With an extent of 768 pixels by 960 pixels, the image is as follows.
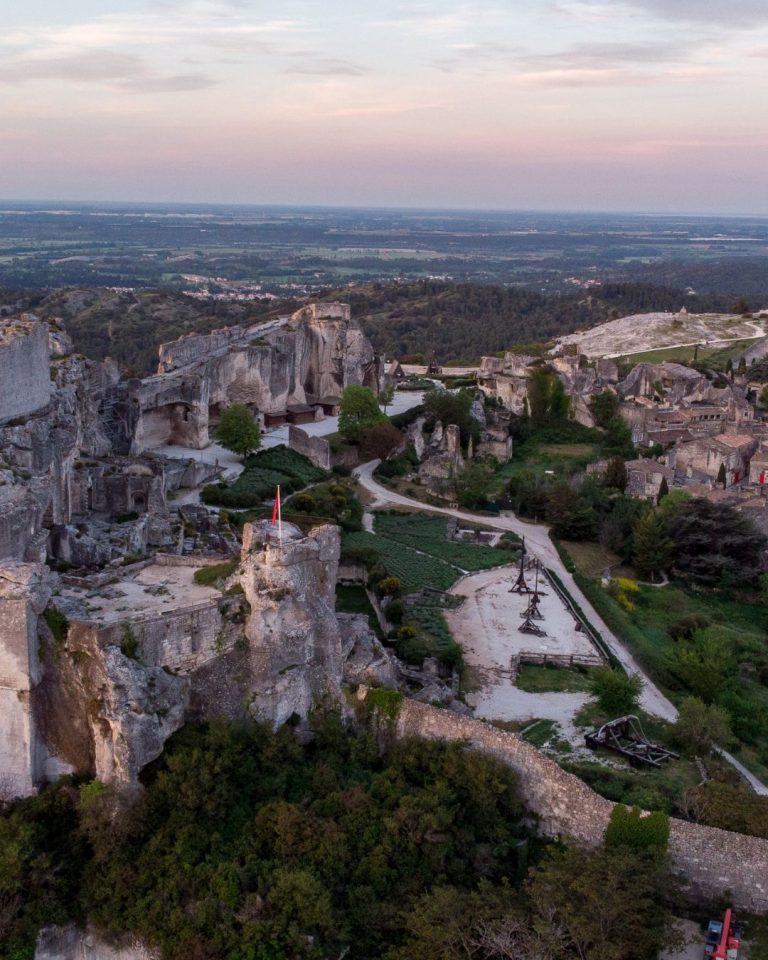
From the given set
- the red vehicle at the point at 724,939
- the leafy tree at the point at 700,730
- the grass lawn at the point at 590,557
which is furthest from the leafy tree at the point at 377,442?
the red vehicle at the point at 724,939

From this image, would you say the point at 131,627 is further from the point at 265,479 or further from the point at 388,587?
the point at 265,479

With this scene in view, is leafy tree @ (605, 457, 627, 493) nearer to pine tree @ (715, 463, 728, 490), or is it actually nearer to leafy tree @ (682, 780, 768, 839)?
pine tree @ (715, 463, 728, 490)

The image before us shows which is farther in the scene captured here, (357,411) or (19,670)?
(357,411)

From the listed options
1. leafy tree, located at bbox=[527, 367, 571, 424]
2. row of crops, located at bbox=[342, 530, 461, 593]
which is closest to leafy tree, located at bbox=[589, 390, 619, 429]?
leafy tree, located at bbox=[527, 367, 571, 424]

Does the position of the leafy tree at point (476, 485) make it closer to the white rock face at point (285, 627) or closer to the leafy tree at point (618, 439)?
the leafy tree at point (618, 439)

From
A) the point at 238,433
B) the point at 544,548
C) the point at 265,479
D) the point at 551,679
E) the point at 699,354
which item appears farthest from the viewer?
the point at 699,354

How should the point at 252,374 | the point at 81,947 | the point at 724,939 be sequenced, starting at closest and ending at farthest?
the point at 724,939 < the point at 81,947 < the point at 252,374

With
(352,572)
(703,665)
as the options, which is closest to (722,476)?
(703,665)
